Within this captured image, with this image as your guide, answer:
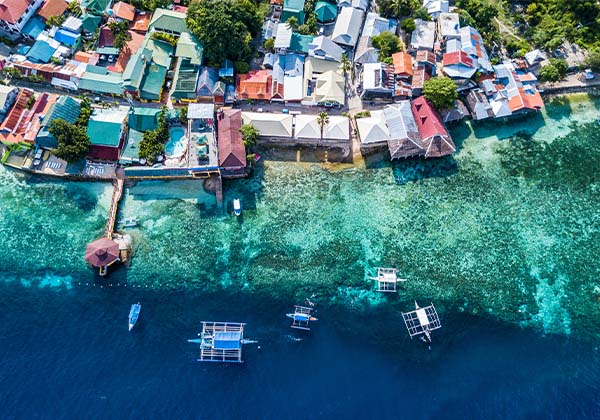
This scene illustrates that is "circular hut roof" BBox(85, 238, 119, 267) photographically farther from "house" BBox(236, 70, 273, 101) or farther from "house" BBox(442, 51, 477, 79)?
"house" BBox(442, 51, 477, 79)

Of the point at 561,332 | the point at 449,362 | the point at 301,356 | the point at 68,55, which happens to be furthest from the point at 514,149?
the point at 68,55

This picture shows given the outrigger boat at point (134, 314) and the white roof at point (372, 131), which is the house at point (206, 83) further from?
the outrigger boat at point (134, 314)

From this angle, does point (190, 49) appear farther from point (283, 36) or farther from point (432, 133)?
point (432, 133)

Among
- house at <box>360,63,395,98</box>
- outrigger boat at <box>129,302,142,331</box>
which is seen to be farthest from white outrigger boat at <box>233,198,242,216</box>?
house at <box>360,63,395,98</box>

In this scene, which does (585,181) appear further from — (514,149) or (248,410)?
(248,410)

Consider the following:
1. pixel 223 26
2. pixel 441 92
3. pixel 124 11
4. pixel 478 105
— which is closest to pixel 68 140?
pixel 124 11
